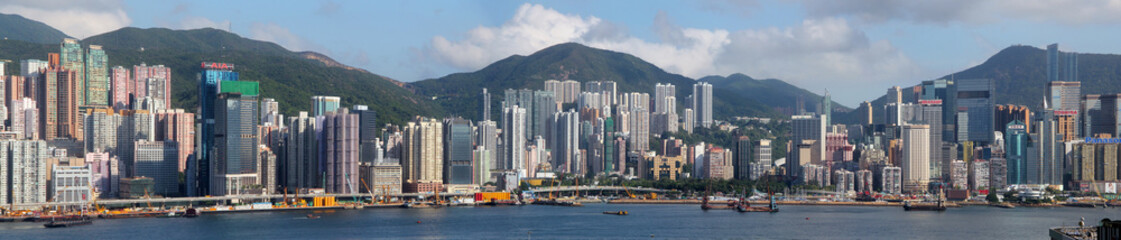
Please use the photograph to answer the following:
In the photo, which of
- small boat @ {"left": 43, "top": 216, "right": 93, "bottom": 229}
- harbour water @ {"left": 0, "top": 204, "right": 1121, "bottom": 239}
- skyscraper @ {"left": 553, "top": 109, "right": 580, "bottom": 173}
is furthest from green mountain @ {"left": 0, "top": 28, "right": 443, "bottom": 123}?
small boat @ {"left": 43, "top": 216, "right": 93, "bottom": 229}

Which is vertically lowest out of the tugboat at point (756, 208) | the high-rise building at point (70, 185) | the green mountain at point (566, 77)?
the tugboat at point (756, 208)

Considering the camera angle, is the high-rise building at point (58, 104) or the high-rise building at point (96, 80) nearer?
the high-rise building at point (58, 104)

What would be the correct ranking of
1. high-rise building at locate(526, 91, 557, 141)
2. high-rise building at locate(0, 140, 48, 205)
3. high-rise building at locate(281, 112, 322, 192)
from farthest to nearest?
1. high-rise building at locate(526, 91, 557, 141)
2. high-rise building at locate(281, 112, 322, 192)
3. high-rise building at locate(0, 140, 48, 205)

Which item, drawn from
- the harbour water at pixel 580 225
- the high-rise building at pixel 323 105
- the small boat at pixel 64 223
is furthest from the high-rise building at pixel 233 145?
the high-rise building at pixel 323 105

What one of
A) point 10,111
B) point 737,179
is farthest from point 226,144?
point 737,179

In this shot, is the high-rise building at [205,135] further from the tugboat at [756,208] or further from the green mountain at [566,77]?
the green mountain at [566,77]

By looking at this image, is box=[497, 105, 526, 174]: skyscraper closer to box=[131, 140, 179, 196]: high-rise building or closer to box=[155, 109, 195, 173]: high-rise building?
box=[155, 109, 195, 173]: high-rise building

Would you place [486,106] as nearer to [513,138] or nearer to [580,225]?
[513,138]
